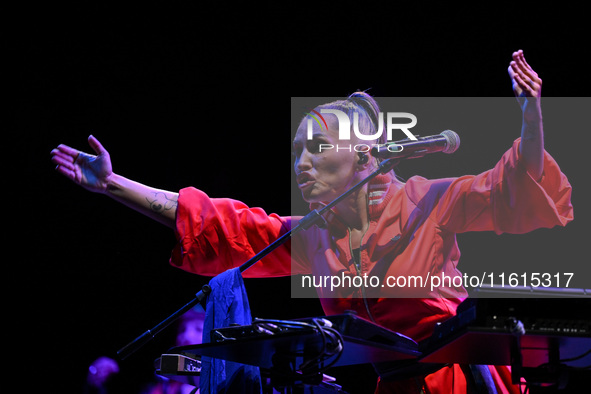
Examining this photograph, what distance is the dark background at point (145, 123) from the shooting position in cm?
309

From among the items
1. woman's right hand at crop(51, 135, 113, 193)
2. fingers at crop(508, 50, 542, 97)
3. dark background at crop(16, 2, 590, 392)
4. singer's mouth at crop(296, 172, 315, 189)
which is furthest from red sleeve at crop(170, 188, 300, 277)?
fingers at crop(508, 50, 542, 97)

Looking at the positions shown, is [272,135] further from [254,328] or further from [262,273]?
[254,328]

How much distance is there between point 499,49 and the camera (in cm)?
281

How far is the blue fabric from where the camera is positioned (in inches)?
75.9

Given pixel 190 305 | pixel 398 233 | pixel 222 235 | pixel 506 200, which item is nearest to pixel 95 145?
pixel 222 235

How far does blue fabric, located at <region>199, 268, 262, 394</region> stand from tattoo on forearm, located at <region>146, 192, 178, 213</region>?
18.7 inches

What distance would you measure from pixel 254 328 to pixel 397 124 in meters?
1.29

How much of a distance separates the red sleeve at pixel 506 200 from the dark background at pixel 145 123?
33.1 inches

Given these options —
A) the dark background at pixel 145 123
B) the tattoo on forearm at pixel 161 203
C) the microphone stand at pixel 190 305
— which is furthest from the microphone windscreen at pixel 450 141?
the tattoo on forearm at pixel 161 203

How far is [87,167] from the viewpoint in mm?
2504

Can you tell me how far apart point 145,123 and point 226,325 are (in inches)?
65.6

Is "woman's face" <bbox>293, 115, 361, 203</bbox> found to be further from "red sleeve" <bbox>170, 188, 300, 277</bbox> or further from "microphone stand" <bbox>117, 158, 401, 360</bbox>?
"microphone stand" <bbox>117, 158, 401, 360</bbox>
